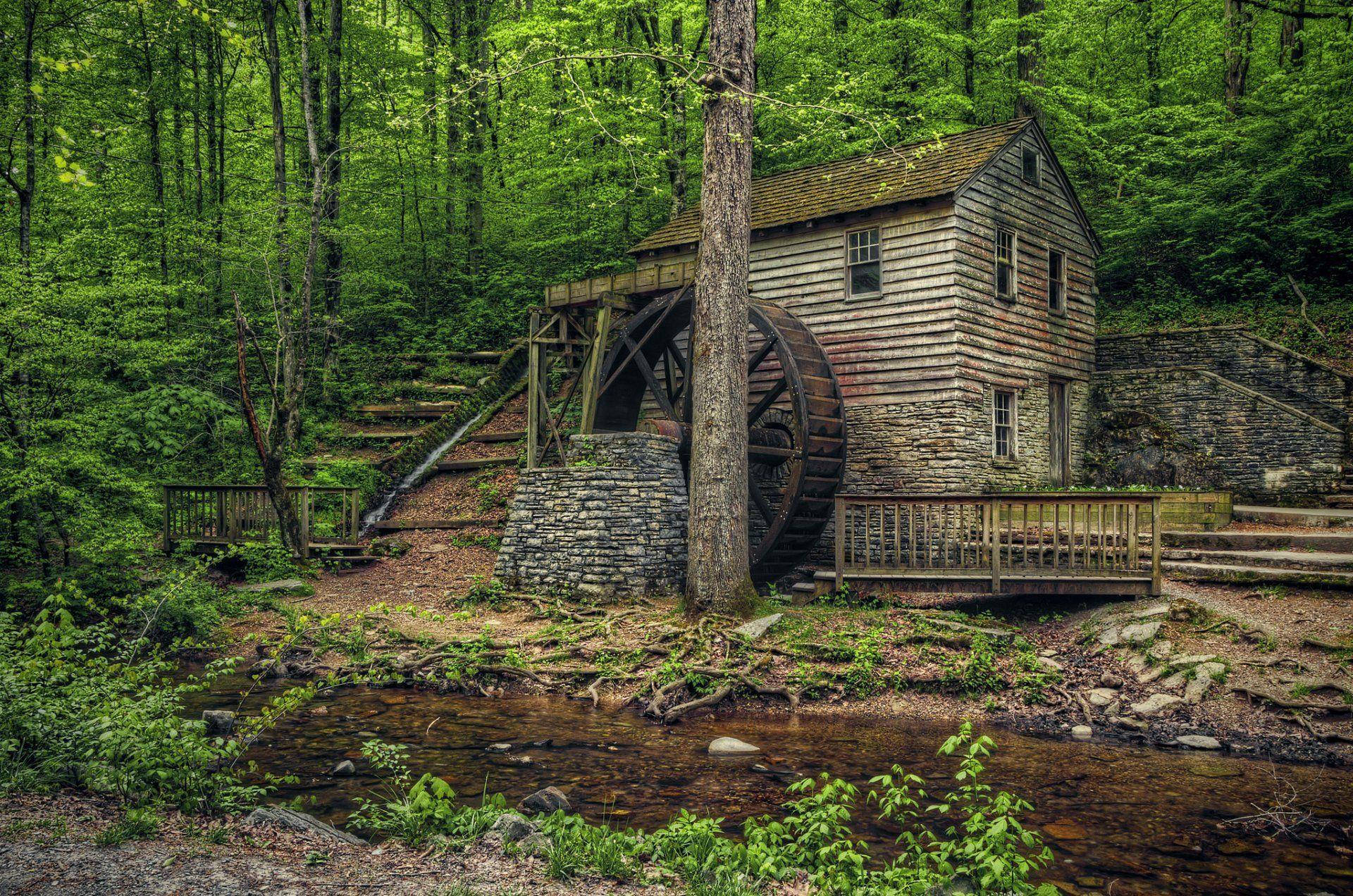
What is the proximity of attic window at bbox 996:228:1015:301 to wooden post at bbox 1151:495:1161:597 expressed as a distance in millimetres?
6293

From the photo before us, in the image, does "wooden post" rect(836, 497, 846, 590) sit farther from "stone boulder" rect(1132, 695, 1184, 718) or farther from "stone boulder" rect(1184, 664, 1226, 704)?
"stone boulder" rect(1184, 664, 1226, 704)

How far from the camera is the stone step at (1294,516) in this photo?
41.8 ft

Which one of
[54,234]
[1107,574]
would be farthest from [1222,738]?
[54,234]

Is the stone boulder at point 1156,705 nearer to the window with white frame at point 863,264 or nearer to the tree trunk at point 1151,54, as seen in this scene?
the window with white frame at point 863,264

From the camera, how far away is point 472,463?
18094 millimetres

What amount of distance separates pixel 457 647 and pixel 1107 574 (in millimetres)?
7237

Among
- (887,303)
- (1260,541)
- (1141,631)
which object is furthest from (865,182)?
(1141,631)

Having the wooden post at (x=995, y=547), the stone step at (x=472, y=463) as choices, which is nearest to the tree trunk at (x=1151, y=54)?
the wooden post at (x=995, y=547)

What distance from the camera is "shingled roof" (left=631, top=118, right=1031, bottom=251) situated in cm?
1410

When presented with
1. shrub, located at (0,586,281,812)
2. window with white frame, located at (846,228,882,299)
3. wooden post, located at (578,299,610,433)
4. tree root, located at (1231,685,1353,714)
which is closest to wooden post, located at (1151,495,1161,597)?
tree root, located at (1231,685,1353,714)

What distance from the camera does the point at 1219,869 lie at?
4.84 meters

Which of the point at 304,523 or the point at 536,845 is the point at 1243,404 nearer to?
the point at 536,845

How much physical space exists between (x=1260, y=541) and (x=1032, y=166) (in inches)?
301

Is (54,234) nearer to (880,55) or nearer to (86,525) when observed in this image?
(86,525)
